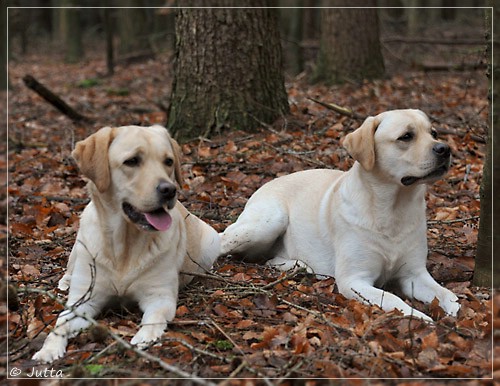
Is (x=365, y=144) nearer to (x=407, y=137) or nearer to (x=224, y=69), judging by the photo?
(x=407, y=137)

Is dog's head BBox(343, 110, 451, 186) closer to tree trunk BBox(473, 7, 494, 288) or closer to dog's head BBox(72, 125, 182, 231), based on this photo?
tree trunk BBox(473, 7, 494, 288)

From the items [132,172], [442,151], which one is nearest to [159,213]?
[132,172]

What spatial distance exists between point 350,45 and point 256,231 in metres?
7.34

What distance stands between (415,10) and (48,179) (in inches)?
732

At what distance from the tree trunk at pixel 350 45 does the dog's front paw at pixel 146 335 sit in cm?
918

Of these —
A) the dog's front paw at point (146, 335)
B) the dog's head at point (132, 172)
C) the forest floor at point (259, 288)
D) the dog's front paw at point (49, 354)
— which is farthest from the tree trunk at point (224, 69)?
the dog's front paw at point (49, 354)

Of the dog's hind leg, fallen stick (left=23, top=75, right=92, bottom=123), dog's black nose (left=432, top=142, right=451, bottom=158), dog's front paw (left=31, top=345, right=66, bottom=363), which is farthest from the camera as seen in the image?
fallen stick (left=23, top=75, right=92, bottom=123)

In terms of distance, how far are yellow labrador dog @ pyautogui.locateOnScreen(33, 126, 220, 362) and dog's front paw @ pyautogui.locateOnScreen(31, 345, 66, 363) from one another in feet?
0.33

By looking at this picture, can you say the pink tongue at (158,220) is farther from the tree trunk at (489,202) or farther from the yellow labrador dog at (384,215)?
the tree trunk at (489,202)

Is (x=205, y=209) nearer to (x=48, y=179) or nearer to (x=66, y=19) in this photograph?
(x=48, y=179)

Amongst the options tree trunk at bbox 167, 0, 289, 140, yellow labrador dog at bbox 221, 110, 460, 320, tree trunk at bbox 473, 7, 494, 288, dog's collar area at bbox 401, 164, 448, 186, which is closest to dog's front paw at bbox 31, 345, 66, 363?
yellow labrador dog at bbox 221, 110, 460, 320

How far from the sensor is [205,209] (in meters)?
7.04

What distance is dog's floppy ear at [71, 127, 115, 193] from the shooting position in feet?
14.2

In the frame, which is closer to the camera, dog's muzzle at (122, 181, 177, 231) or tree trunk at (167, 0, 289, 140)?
dog's muzzle at (122, 181, 177, 231)
